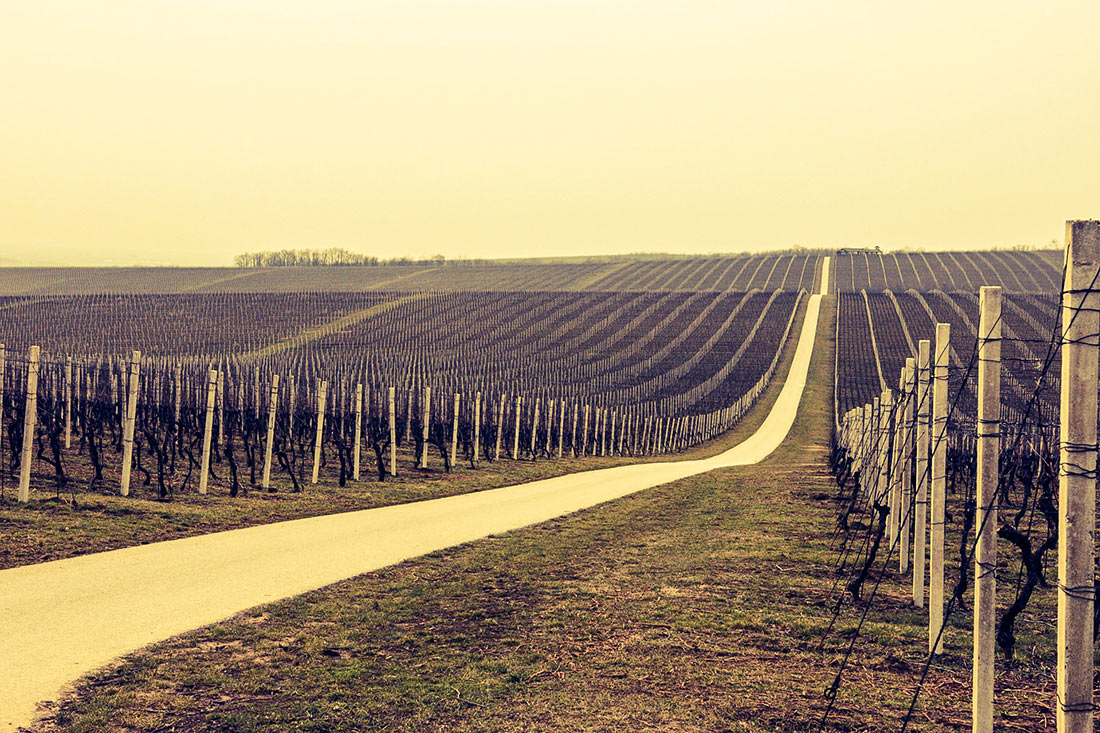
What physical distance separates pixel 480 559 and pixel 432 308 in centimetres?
9144

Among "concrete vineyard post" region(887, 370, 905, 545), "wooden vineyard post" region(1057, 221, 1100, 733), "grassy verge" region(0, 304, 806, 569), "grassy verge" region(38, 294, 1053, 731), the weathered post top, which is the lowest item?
"grassy verge" region(0, 304, 806, 569)

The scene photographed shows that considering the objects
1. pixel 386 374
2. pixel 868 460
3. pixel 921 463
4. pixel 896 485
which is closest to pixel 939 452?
pixel 921 463

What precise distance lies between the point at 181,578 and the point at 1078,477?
10.7 meters

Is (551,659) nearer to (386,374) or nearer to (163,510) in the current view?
(163,510)

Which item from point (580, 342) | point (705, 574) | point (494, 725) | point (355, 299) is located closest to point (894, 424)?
point (705, 574)

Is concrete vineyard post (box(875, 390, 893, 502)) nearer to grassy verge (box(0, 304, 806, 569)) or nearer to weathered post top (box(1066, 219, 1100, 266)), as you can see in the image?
grassy verge (box(0, 304, 806, 569))

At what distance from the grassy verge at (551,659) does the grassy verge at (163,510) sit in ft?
16.1

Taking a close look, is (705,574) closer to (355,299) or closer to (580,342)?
(580,342)

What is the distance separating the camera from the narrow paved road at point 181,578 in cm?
867

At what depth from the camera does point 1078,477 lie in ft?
17.3

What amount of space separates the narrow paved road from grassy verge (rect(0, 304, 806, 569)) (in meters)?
0.69

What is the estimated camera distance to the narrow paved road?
8672mm

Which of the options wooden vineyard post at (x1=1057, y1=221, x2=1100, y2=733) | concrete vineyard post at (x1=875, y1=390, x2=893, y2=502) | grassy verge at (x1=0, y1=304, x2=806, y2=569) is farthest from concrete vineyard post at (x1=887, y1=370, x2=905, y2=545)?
grassy verge at (x1=0, y1=304, x2=806, y2=569)

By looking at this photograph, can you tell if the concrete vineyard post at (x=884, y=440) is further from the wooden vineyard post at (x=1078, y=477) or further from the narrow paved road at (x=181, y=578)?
the wooden vineyard post at (x=1078, y=477)
